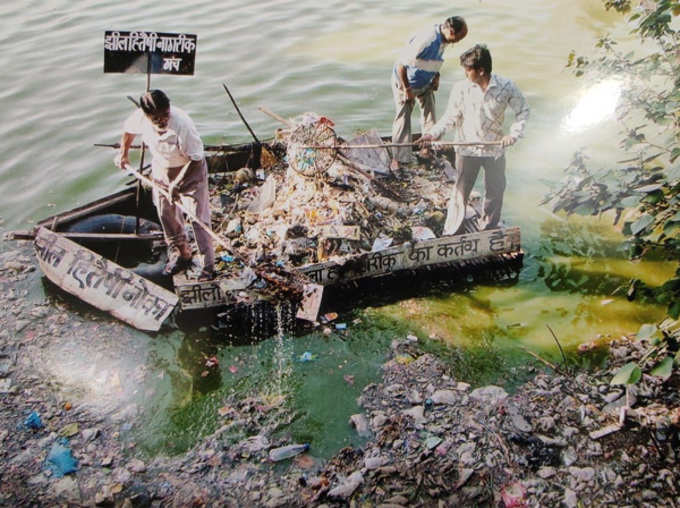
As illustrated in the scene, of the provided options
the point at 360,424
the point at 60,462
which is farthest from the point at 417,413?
the point at 60,462

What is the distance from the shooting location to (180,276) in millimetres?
6031

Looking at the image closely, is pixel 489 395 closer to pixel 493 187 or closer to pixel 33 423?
pixel 493 187

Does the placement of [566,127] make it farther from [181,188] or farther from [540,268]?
[181,188]

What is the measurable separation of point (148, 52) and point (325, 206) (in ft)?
8.61

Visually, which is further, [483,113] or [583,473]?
[483,113]

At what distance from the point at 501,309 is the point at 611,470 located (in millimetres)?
2176

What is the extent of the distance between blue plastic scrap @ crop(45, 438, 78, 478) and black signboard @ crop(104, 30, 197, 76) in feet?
12.9

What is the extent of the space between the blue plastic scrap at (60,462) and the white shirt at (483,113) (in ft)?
14.8

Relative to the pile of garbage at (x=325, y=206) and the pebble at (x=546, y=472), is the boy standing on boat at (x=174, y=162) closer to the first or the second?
the pile of garbage at (x=325, y=206)

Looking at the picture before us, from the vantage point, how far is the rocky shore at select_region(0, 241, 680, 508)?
4.13m

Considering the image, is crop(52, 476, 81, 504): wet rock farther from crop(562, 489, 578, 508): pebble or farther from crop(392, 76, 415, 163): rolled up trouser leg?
crop(392, 76, 415, 163): rolled up trouser leg

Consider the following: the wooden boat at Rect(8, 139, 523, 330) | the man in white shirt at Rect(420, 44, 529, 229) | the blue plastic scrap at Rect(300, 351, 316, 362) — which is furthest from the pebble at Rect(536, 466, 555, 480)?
the man in white shirt at Rect(420, 44, 529, 229)

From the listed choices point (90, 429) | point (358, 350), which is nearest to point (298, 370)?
point (358, 350)

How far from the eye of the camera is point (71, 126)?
10.3 meters
